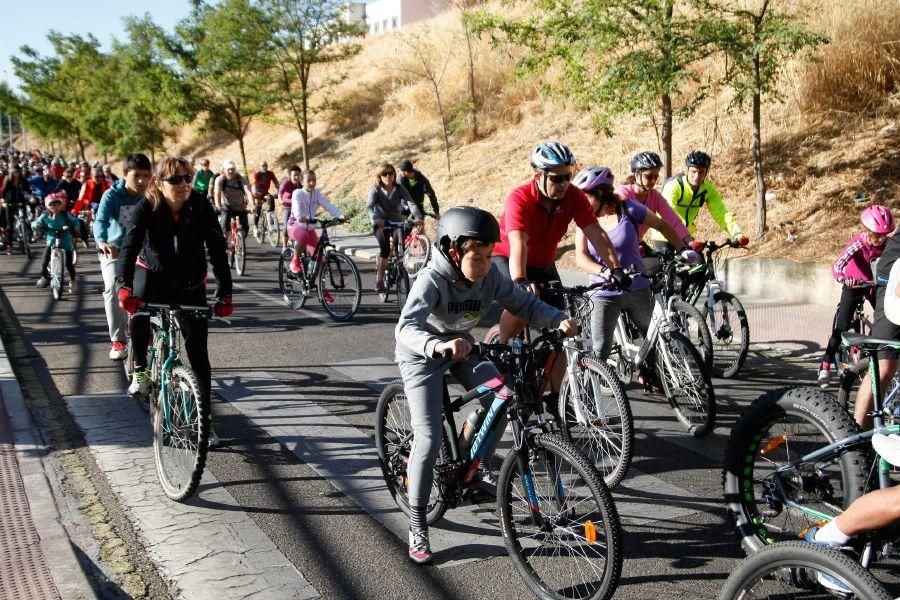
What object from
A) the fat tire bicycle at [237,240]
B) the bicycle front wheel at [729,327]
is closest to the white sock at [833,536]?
the bicycle front wheel at [729,327]

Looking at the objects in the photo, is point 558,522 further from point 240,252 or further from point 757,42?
point 240,252

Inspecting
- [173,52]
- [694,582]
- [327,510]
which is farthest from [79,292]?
[173,52]

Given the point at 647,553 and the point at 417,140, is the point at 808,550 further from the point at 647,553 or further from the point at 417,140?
the point at 417,140

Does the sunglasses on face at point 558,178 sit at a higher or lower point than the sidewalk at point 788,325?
higher

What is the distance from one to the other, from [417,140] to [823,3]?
54.9ft

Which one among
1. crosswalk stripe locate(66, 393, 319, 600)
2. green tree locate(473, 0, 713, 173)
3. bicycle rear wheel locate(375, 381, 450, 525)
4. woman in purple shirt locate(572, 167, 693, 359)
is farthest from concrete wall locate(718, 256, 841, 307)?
crosswalk stripe locate(66, 393, 319, 600)

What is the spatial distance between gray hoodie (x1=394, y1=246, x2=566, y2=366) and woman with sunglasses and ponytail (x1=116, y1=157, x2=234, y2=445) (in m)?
1.98

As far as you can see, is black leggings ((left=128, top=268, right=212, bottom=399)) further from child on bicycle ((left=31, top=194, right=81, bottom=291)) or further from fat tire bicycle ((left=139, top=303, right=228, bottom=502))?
child on bicycle ((left=31, top=194, right=81, bottom=291))

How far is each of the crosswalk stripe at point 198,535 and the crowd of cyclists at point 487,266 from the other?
0.61 m

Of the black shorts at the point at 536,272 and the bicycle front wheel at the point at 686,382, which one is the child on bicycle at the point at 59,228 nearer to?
the black shorts at the point at 536,272

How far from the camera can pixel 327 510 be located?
196 inches

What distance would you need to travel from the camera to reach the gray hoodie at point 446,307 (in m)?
3.99

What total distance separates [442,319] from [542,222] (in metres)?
1.83

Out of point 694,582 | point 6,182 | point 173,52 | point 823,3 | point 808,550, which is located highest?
point 173,52
